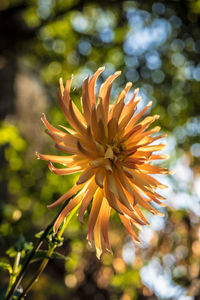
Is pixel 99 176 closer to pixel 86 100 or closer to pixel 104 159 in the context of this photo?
pixel 104 159

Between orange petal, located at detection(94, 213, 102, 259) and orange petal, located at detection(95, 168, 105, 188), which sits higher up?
orange petal, located at detection(95, 168, 105, 188)

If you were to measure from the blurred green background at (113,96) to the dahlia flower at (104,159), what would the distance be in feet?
5.10

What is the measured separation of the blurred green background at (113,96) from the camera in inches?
96.3

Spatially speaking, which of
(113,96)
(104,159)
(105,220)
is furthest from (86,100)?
(113,96)

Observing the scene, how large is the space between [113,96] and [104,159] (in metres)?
2.27

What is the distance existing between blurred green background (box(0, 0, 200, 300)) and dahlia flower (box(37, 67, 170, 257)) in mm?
1555

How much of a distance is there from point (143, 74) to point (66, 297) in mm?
2130

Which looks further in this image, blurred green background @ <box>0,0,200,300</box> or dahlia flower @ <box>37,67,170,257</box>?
blurred green background @ <box>0,0,200,300</box>

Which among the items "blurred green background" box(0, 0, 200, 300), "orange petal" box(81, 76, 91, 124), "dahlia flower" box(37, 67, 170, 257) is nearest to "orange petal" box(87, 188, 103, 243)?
"dahlia flower" box(37, 67, 170, 257)

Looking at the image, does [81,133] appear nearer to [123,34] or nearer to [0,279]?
[0,279]

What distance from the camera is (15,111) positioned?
3.12 meters

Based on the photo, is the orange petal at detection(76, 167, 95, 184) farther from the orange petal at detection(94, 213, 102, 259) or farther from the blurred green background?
the blurred green background

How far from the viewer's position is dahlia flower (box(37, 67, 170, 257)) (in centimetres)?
56

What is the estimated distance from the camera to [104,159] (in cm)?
59
